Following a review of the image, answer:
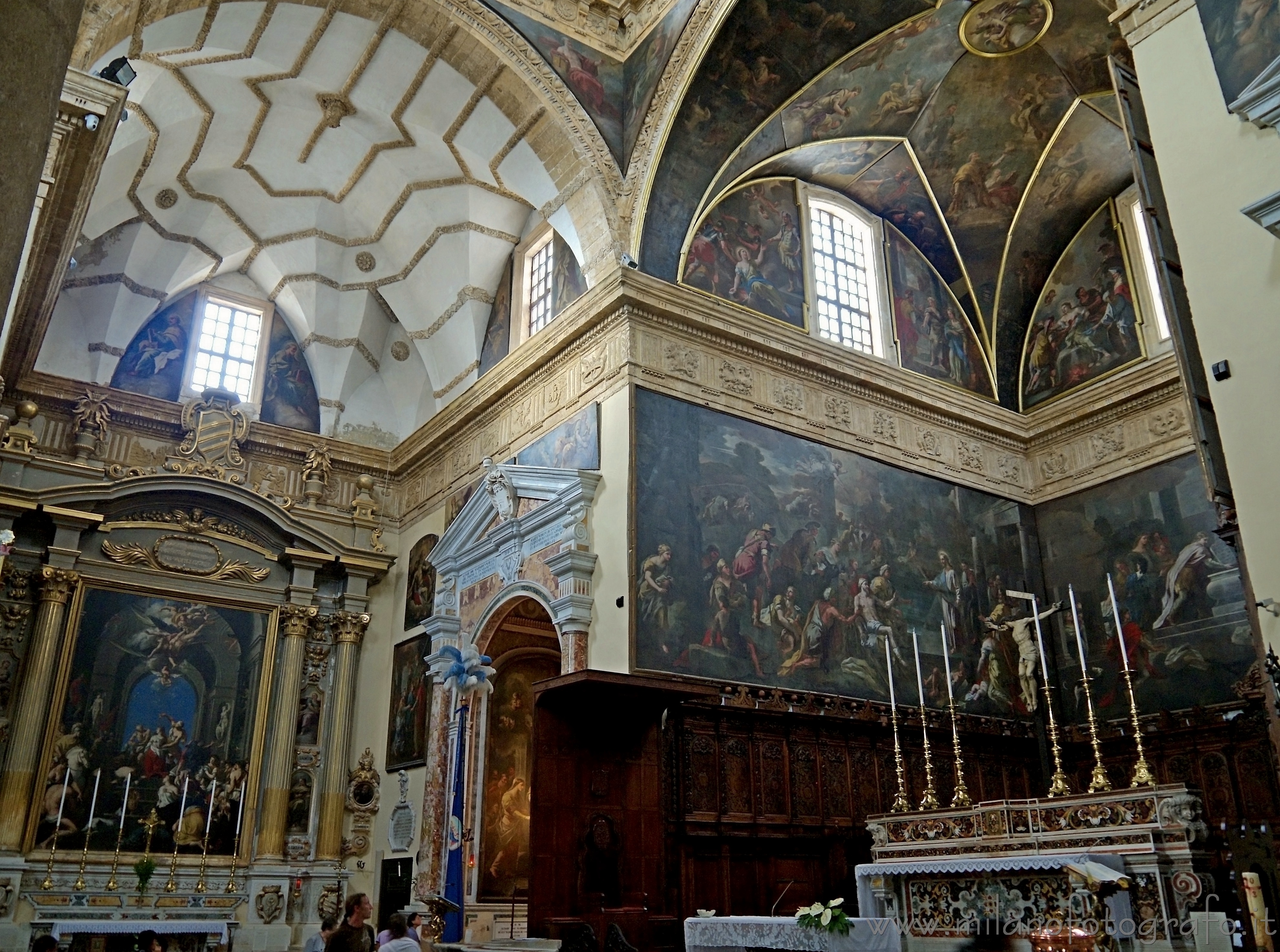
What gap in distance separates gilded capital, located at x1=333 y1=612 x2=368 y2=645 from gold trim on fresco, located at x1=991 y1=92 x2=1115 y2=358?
39.8 feet

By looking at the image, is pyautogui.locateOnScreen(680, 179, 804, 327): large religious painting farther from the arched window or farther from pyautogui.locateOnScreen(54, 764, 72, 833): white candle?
pyautogui.locateOnScreen(54, 764, 72, 833): white candle


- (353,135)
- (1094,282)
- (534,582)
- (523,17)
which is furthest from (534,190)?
(1094,282)

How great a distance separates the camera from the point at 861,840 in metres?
13.7

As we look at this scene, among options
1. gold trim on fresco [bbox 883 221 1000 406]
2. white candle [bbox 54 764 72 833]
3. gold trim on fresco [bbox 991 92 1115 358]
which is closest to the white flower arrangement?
gold trim on fresco [bbox 883 221 1000 406]

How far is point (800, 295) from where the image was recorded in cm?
1659

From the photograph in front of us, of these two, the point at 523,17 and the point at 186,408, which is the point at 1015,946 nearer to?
the point at 523,17

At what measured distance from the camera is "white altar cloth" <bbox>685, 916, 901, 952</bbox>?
9.03m

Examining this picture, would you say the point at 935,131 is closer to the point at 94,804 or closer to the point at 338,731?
the point at 338,731

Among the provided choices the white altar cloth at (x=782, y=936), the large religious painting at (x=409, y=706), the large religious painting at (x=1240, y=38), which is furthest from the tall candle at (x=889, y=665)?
the large religious painting at (x=1240, y=38)

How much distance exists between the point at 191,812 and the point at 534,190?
428 inches

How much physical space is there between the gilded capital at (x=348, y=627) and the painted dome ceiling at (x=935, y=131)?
26.7ft

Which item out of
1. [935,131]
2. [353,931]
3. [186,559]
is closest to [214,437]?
[186,559]

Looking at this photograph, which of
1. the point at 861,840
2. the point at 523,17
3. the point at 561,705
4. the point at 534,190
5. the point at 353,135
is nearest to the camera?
the point at 561,705

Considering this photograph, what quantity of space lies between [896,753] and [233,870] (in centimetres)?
1005
